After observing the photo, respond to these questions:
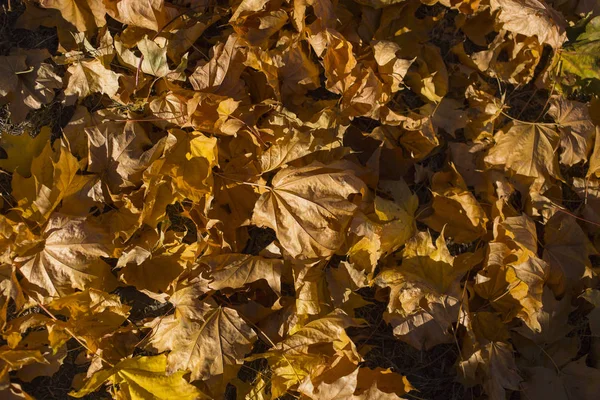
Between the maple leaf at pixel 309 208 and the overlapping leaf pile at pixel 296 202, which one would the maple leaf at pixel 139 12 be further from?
the maple leaf at pixel 309 208

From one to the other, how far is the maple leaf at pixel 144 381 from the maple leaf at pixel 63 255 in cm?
26

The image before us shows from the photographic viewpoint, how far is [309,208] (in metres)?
1.63

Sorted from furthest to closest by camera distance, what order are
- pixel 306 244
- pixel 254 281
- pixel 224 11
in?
pixel 224 11 < pixel 254 281 < pixel 306 244

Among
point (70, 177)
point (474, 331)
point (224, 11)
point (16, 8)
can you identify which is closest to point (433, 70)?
point (224, 11)

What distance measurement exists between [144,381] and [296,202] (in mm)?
665

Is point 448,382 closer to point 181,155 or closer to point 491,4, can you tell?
point 181,155

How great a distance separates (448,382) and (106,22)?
1606 mm

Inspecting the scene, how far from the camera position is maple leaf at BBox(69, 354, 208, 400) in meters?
1.67

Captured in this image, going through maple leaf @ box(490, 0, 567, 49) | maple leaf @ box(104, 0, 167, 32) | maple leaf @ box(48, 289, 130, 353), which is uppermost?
maple leaf @ box(490, 0, 567, 49)

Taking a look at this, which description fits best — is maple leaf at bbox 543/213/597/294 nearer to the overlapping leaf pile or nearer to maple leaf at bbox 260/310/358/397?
the overlapping leaf pile

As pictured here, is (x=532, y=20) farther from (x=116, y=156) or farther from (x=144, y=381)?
(x=144, y=381)

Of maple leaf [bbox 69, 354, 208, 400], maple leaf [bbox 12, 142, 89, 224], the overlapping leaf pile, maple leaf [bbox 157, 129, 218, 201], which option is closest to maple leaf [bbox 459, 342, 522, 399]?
the overlapping leaf pile

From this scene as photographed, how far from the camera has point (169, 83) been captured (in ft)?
5.85

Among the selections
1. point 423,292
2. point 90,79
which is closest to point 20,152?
point 90,79
